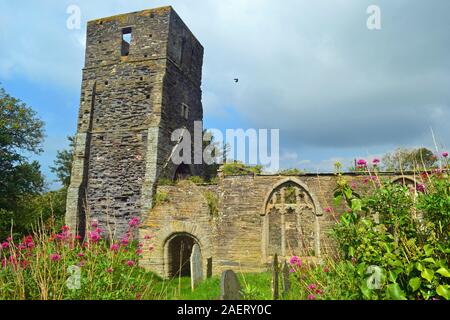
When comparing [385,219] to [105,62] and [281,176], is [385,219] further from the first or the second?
[105,62]

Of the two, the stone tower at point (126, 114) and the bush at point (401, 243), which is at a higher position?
the stone tower at point (126, 114)

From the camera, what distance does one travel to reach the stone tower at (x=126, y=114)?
16750 millimetres

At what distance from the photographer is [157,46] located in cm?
1795

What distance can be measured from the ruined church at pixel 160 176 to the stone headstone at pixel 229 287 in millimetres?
7871

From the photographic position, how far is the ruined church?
1261cm

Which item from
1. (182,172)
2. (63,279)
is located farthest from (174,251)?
(63,279)

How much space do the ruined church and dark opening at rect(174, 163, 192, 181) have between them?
0.19 feet

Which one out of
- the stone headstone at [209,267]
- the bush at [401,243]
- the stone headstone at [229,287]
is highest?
the bush at [401,243]

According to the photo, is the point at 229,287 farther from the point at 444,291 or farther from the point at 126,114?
the point at 126,114

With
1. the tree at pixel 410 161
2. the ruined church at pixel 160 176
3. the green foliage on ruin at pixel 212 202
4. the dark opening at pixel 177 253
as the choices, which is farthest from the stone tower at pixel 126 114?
the tree at pixel 410 161

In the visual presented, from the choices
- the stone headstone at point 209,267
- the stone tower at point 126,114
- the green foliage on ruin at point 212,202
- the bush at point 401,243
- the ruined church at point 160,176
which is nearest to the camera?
the bush at point 401,243

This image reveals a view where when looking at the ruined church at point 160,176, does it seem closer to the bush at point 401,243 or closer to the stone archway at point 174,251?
the stone archway at point 174,251

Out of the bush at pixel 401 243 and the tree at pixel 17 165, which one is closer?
the bush at pixel 401 243

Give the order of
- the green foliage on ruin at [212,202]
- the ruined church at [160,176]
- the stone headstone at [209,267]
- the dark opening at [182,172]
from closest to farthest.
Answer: the stone headstone at [209,267] < the ruined church at [160,176] < the green foliage on ruin at [212,202] < the dark opening at [182,172]
